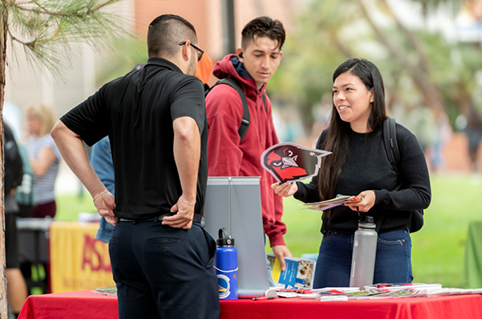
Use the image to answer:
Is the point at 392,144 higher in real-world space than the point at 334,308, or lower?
higher

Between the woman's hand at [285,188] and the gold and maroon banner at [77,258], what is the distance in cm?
339

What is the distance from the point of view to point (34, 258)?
6180 millimetres

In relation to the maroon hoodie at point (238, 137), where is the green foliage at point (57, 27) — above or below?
above

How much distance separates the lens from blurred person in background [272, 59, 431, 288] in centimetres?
255

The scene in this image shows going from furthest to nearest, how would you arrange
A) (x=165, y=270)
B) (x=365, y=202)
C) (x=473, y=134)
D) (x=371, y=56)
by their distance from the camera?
(x=473, y=134) → (x=371, y=56) → (x=365, y=202) → (x=165, y=270)

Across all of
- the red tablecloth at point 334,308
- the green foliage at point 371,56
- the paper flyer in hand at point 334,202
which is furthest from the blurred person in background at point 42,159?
the green foliage at point 371,56

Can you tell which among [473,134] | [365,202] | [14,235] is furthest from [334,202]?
[473,134]

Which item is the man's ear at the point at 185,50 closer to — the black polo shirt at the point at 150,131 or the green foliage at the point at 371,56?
the black polo shirt at the point at 150,131

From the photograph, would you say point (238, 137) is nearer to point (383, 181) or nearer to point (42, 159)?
point (383, 181)

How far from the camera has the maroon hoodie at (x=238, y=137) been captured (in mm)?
2859

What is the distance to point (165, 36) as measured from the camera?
7.58 ft

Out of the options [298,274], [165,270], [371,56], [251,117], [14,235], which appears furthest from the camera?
[371,56]

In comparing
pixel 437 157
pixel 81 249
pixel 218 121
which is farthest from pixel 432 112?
pixel 218 121

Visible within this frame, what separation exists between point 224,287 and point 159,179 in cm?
49
